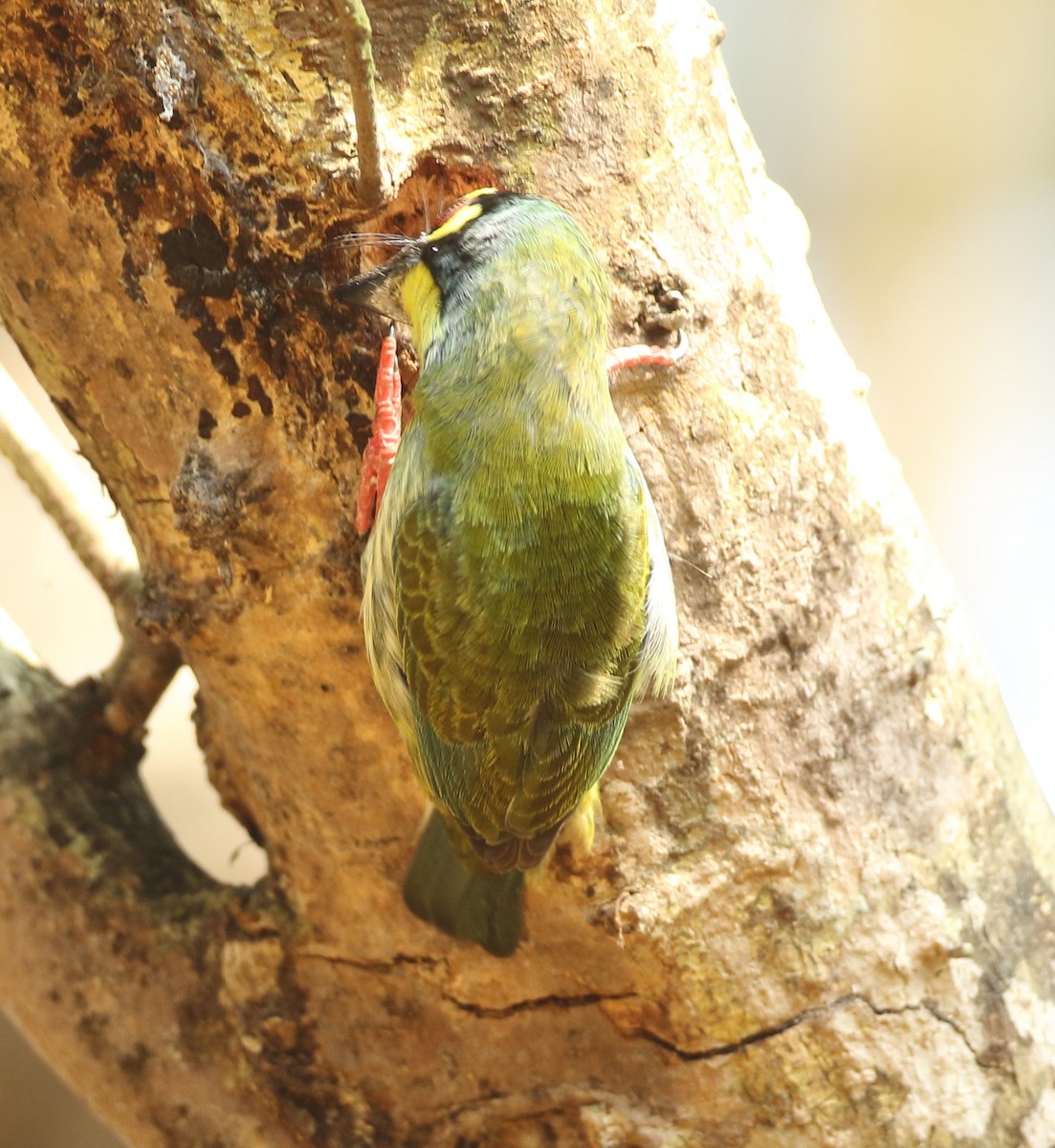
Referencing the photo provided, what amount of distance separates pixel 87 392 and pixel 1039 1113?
1.55 metres

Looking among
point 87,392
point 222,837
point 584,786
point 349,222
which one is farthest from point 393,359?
point 222,837

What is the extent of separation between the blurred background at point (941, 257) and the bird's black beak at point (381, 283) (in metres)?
2.15

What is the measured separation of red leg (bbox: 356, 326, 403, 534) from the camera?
133cm

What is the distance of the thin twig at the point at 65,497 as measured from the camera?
6.48ft

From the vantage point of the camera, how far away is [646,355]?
138 cm

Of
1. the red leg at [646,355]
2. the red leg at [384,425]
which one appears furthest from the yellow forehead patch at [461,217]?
the red leg at [646,355]

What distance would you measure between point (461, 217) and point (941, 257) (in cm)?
232

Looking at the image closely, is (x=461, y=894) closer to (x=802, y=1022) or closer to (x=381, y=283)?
(x=802, y=1022)

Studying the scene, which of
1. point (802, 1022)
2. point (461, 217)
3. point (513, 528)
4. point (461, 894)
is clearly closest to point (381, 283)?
point (461, 217)

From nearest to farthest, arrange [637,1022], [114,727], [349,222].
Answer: [349,222]
[637,1022]
[114,727]

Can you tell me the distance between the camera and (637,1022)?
4.89ft

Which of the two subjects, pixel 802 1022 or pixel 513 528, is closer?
pixel 513 528

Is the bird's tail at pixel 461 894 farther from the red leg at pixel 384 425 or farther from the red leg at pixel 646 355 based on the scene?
the red leg at pixel 646 355

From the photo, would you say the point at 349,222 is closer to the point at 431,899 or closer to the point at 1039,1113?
the point at 431,899
